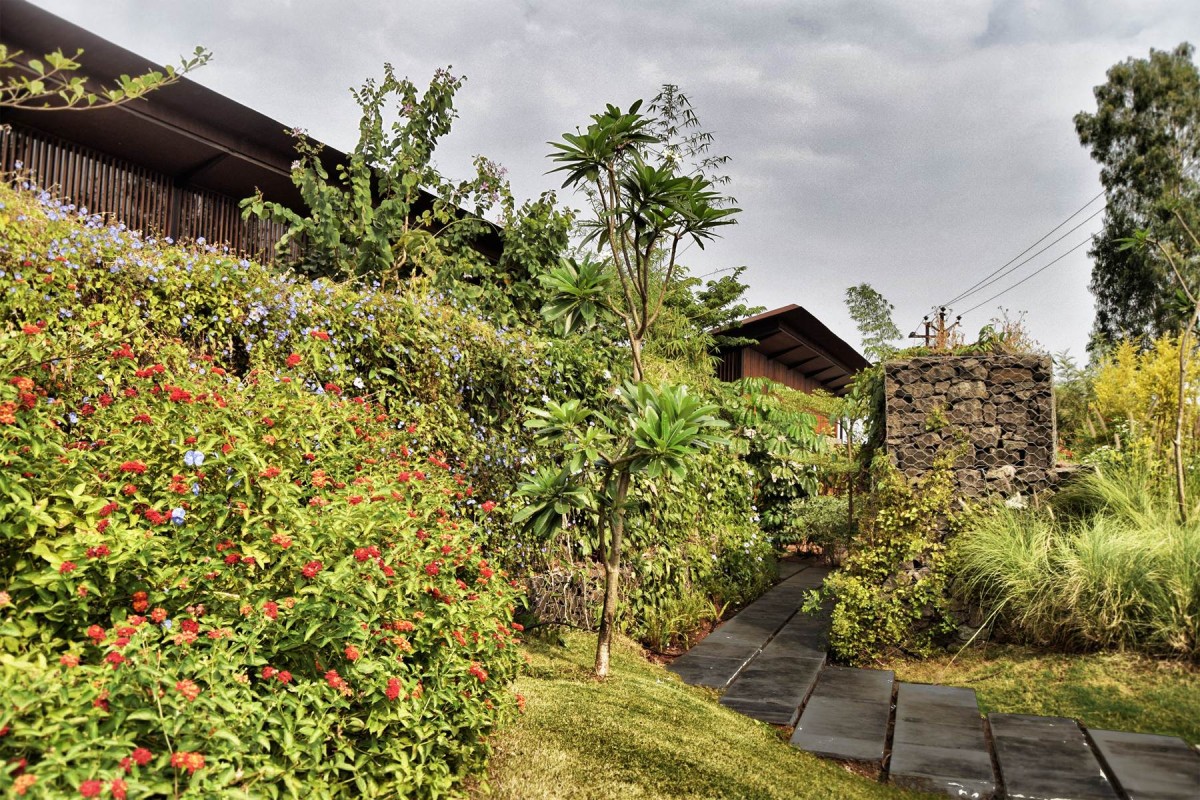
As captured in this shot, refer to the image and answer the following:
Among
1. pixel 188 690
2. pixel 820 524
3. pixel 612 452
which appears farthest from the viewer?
pixel 820 524

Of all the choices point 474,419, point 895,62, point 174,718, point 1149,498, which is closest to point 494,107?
point 895,62

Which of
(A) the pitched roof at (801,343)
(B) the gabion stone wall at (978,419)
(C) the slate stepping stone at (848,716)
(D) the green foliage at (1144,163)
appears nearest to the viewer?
(C) the slate stepping stone at (848,716)

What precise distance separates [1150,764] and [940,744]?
3.46ft

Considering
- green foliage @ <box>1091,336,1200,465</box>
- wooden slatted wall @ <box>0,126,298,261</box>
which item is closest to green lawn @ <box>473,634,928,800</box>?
green foliage @ <box>1091,336,1200,465</box>

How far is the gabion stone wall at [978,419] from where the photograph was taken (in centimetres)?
698

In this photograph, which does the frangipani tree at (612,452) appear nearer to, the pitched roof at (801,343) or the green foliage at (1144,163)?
the pitched roof at (801,343)

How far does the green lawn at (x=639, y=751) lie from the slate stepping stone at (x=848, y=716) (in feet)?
0.64

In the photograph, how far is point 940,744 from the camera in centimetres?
458

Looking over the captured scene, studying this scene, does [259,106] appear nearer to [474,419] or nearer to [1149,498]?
[474,419]

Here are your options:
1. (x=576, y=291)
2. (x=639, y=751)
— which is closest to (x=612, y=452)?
(x=576, y=291)

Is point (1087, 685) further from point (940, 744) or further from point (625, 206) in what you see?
point (625, 206)

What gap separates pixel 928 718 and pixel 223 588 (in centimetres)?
436

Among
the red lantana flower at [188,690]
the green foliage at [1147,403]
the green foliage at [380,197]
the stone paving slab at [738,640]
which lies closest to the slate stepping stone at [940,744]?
the stone paving slab at [738,640]

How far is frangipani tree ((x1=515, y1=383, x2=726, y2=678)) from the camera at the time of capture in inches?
168
